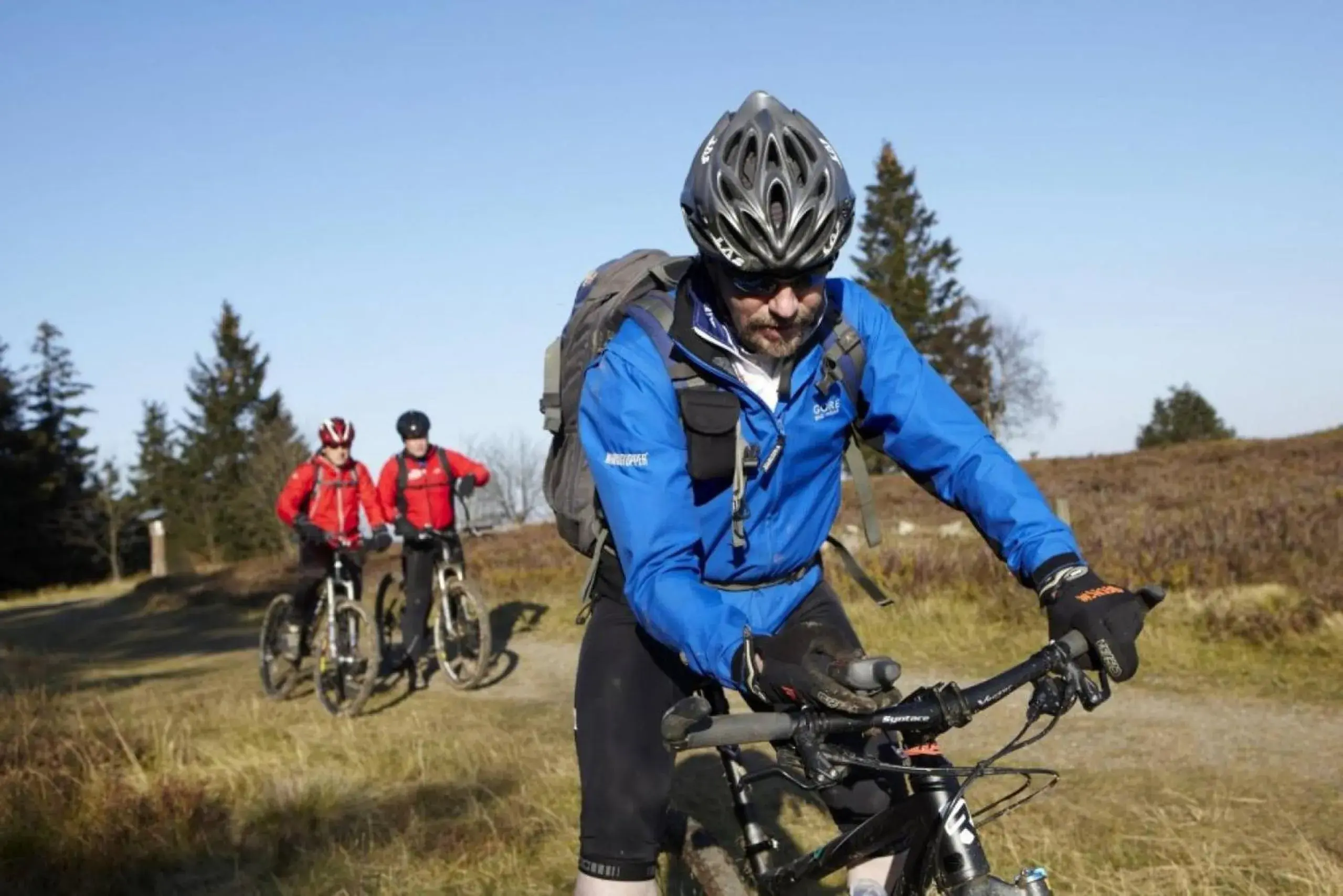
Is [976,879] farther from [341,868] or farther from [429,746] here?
[429,746]

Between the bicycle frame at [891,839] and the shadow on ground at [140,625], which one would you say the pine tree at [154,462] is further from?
the bicycle frame at [891,839]

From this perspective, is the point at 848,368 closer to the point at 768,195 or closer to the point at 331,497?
the point at 768,195

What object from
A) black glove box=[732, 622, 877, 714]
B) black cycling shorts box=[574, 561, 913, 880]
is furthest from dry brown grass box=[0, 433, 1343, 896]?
black glove box=[732, 622, 877, 714]

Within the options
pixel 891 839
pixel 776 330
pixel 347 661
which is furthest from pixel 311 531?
pixel 891 839

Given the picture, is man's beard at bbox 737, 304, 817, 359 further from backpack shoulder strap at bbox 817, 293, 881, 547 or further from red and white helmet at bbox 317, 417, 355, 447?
red and white helmet at bbox 317, 417, 355, 447

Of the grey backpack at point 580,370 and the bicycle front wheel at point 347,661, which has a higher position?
the grey backpack at point 580,370

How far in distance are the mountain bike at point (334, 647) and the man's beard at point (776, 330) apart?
7.59m

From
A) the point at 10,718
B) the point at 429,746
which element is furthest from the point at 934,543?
the point at 10,718

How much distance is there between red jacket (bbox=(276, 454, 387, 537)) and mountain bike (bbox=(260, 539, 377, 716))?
0.74 feet

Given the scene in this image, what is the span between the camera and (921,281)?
59.8m

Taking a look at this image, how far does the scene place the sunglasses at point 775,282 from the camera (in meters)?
2.93

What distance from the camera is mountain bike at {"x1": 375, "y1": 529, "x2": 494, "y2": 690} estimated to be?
35.7 ft

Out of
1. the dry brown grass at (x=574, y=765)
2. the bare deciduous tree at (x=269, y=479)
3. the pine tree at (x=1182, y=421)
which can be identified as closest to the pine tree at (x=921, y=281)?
the pine tree at (x=1182, y=421)

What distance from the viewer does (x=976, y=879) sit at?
260 cm
